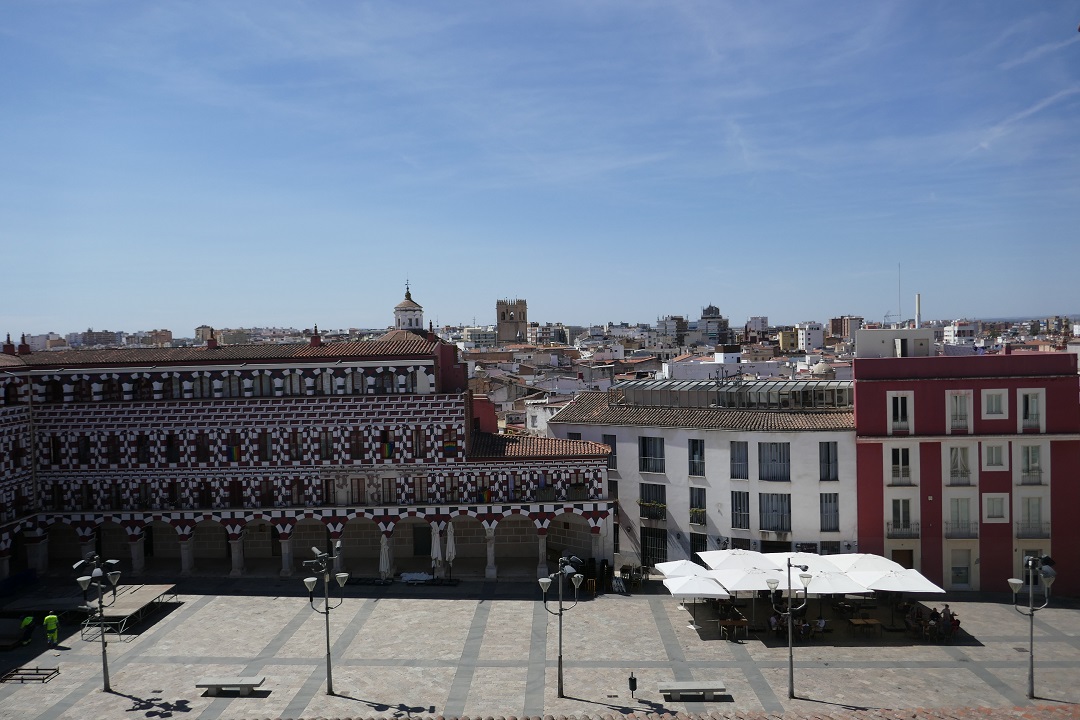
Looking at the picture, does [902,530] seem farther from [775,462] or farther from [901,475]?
[775,462]

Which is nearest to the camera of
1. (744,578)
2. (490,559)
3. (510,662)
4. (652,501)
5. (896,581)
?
(510,662)

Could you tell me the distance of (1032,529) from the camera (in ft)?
131

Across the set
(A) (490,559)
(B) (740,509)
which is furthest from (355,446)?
(B) (740,509)

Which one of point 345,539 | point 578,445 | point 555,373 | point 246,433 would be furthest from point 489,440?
point 555,373

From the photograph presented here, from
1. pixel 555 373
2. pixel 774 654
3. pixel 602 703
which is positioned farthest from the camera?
pixel 555 373

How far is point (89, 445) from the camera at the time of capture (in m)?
44.2

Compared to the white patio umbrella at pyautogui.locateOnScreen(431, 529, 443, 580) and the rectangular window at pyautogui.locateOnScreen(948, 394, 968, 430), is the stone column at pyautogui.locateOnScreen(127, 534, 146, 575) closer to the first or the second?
the white patio umbrella at pyautogui.locateOnScreen(431, 529, 443, 580)

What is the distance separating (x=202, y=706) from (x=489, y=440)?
1995 cm

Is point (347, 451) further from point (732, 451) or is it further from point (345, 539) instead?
point (732, 451)

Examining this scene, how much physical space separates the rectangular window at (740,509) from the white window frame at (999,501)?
34.6ft

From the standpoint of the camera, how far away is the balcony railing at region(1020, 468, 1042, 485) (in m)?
40.1

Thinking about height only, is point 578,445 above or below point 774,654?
above

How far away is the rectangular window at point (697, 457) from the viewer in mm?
43625

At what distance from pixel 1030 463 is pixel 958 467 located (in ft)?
10.5
